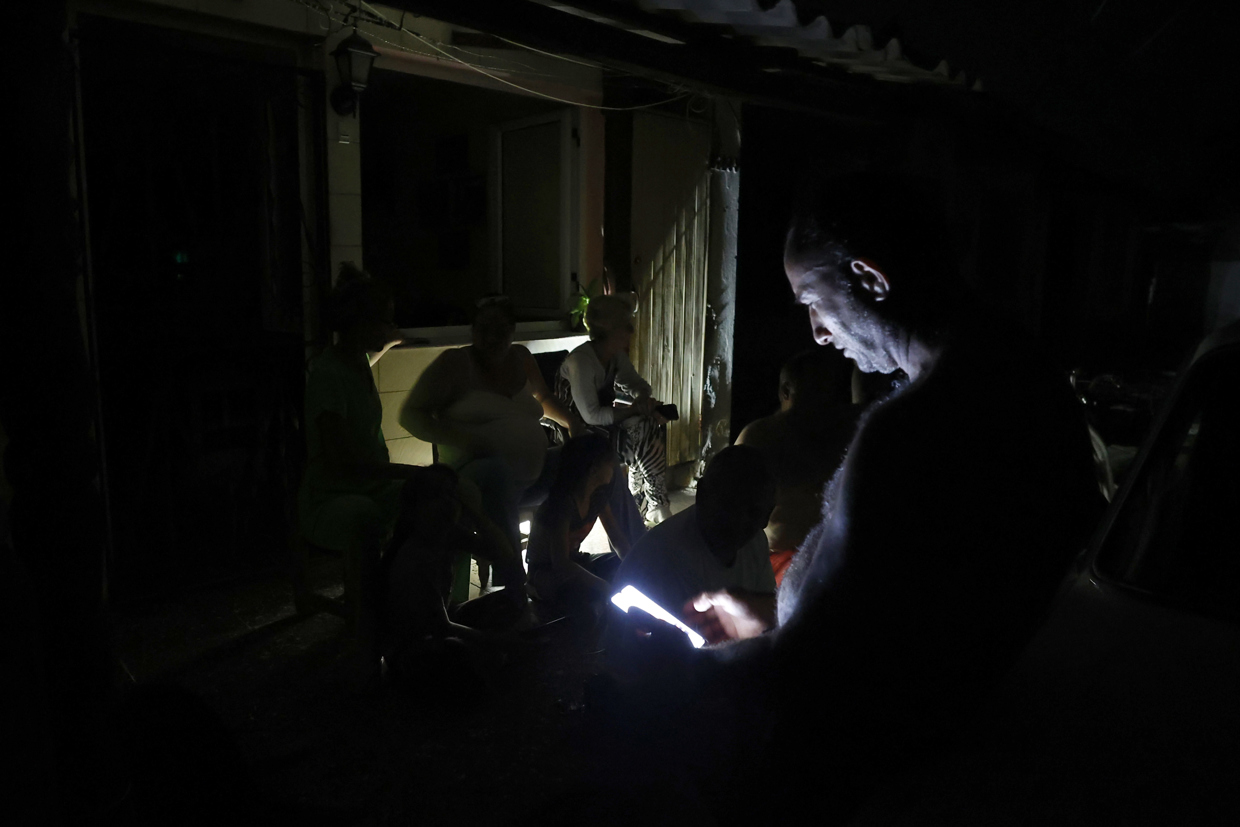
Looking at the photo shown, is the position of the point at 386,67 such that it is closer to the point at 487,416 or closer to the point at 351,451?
the point at 487,416

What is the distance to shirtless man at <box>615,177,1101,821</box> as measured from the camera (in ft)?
4.34

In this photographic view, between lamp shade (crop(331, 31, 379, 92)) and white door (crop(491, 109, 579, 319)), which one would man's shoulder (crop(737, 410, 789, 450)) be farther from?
white door (crop(491, 109, 579, 319))

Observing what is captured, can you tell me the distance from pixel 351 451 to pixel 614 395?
216cm

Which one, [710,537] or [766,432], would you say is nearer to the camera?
[710,537]

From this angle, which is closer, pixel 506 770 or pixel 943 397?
pixel 943 397

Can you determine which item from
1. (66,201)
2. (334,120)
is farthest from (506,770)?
(334,120)

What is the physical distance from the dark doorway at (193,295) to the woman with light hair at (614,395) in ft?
5.65

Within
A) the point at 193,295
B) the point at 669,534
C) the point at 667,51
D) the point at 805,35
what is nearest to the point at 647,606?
the point at 669,534

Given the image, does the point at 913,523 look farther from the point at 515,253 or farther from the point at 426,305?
the point at 426,305

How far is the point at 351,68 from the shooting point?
5023mm

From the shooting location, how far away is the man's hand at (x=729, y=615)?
1908 millimetres

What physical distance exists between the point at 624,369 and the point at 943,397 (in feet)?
15.2

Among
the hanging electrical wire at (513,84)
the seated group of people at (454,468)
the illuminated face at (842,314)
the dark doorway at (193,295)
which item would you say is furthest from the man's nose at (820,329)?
the hanging electrical wire at (513,84)

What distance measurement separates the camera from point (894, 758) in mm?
1437
